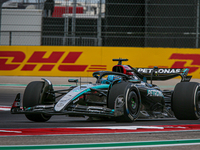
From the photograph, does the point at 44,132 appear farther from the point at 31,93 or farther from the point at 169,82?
the point at 169,82

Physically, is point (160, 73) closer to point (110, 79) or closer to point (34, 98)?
point (110, 79)

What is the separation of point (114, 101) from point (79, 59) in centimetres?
1186

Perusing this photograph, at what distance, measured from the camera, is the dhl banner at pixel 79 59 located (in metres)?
18.1

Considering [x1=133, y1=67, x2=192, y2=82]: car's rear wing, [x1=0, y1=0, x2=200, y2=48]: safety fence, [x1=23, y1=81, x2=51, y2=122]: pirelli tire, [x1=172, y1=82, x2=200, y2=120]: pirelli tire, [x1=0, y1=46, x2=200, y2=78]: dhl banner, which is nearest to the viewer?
[x1=23, y1=81, x2=51, y2=122]: pirelli tire

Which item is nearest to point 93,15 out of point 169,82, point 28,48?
point 28,48

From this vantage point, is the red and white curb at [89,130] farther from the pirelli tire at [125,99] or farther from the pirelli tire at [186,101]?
the pirelli tire at [186,101]

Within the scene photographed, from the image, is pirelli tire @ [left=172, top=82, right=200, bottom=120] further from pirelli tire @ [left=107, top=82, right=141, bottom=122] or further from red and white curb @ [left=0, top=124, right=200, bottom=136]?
red and white curb @ [left=0, top=124, right=200, bottom=136]

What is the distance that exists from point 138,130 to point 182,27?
13.7m

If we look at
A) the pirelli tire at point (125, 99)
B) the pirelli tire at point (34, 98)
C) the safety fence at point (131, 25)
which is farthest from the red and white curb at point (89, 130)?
the safety fence at point (131, 25)

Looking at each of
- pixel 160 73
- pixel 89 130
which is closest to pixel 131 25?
pixel 160 73

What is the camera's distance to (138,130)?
5676 mm

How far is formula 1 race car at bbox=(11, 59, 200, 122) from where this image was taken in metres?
6.56

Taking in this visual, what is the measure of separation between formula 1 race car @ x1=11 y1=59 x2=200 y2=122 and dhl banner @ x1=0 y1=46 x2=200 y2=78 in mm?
9724

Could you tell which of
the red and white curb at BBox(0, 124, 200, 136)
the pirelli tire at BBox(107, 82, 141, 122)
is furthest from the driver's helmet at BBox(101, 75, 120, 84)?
the red and white curb at BBox(0, 124, 200, 136)
